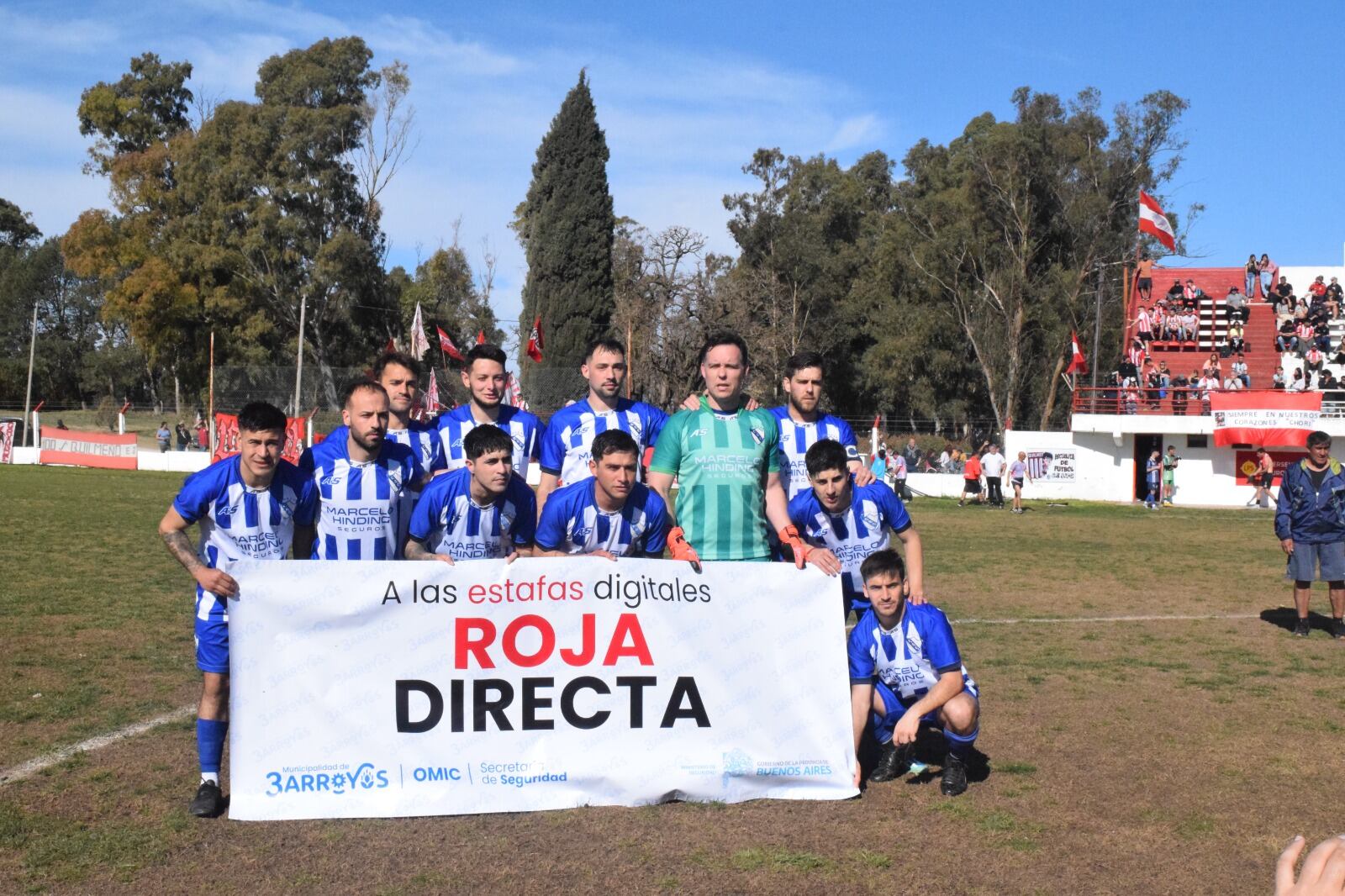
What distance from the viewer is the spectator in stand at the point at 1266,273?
43.3m

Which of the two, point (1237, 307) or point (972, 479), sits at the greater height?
point (1237, 307)

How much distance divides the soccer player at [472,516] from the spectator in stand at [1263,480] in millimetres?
31848

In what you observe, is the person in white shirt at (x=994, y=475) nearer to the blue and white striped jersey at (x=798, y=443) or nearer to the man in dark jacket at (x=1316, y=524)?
the man in dark jacket at (x=1316, y=524)

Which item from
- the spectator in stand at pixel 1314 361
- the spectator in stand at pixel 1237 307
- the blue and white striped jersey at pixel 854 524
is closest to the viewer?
the blue and white striped jersey at pixel 854 524

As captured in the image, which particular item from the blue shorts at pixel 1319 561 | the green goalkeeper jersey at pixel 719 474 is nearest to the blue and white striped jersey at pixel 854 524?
the green goalkeeper jersey at pixel 719 474

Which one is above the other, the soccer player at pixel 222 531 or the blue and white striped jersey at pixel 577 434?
the blue and white striped jersey at pixel 577 434

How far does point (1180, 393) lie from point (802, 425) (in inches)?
1365

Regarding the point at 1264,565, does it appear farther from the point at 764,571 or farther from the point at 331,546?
the point at 331,546

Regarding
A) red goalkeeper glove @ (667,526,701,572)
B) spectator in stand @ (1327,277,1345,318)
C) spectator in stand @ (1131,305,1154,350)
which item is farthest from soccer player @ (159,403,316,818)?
spectator in stand @ (1327,277,1345,318)

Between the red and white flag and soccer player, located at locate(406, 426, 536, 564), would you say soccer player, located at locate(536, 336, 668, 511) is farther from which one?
the red and white flag

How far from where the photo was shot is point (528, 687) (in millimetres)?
5578

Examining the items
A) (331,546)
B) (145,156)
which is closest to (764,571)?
(331,546)

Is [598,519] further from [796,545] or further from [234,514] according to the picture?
[234,514]

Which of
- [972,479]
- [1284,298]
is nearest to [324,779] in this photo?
[972,479]
